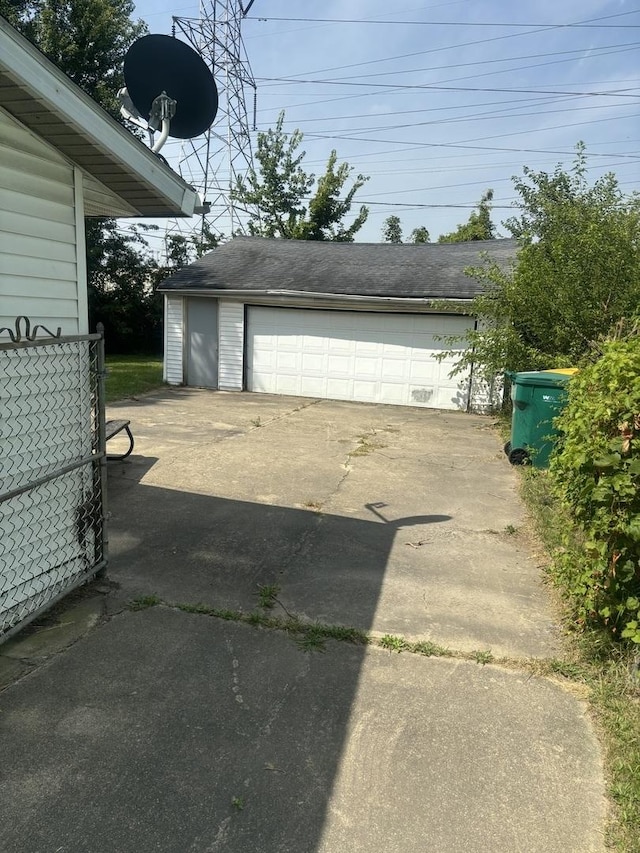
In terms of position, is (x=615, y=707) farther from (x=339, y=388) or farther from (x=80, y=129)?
(x=339, y=388)

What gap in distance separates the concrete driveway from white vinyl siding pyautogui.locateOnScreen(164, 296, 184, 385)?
10.2m

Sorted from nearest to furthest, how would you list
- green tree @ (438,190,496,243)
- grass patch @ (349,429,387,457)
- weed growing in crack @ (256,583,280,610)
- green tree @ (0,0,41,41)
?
weed growing in crack @ (256,583,280,610)
grass patch @ (349,429,387,457)
green tree @ (0,0,41,41)
green tree @ (438,190,496,243)

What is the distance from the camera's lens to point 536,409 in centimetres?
743

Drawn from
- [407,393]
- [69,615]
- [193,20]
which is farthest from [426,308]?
[193,20]

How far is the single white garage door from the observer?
13320 millimetres

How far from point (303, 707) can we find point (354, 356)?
1152cm

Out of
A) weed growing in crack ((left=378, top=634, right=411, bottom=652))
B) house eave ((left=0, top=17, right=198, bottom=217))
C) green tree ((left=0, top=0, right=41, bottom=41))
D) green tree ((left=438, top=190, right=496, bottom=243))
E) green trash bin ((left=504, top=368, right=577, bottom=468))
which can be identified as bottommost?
weed growing in crack ((left=378, top=634, right=411, bottom=652))

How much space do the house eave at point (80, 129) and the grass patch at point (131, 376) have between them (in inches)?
260

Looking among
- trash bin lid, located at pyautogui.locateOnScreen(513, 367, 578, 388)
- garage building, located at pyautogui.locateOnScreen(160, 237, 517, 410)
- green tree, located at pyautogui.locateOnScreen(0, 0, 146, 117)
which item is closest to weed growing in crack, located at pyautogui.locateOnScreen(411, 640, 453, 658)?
trash bin lid, located at pyautogui.locateOnScreen(513, 367, 578, 388)

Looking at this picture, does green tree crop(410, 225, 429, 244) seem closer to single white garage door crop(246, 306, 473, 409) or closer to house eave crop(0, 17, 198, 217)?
single white garage door crop(246, 306, 473, 409)

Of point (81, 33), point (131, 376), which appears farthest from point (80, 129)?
point (81, 33)

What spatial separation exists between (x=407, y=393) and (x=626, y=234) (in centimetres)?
599

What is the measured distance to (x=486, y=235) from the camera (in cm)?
3347

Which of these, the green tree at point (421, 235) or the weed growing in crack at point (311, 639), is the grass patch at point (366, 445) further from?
the green tree at point (421, 235)
